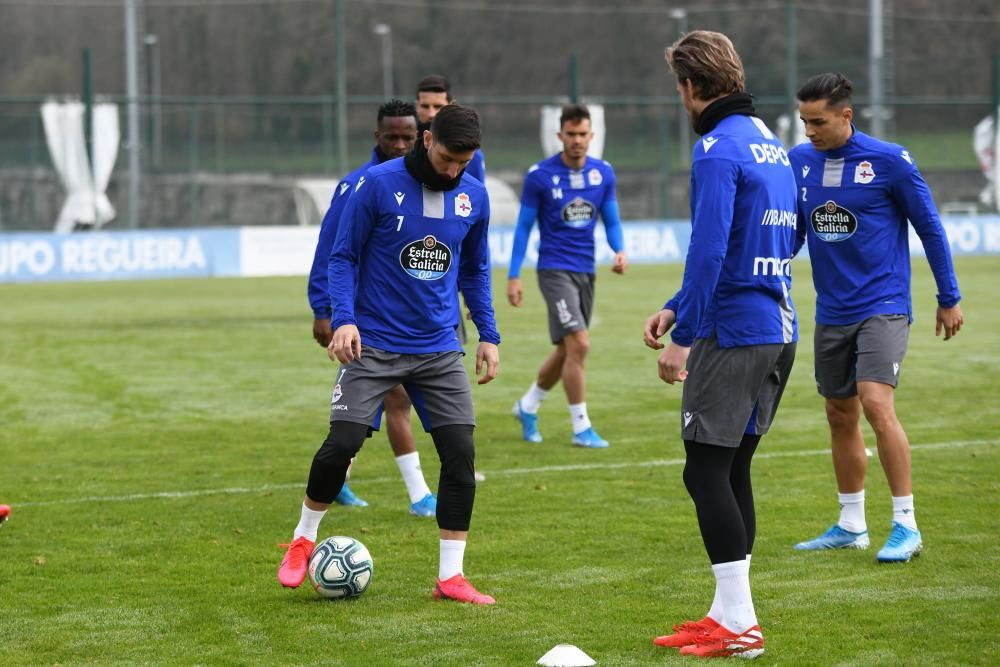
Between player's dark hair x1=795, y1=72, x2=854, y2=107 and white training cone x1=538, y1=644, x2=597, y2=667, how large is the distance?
2.80 m

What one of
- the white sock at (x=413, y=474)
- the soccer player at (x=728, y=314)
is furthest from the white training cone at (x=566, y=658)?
the white sock at (x=413, y=474)

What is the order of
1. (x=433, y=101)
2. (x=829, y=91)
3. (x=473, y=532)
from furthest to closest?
(x=433, y=101), (x=473, y=532), (x=829, y=91)

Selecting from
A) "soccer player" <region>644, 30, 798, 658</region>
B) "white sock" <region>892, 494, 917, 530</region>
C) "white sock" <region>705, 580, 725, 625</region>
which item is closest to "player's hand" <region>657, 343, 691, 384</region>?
"soccer player" <region>644, 30, 798, 658</region>

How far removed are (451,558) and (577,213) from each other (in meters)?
4.83

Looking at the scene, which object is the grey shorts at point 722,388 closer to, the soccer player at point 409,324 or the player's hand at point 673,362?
the player's hand at point 673,362

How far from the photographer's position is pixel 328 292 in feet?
22.5

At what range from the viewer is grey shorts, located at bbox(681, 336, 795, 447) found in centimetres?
514

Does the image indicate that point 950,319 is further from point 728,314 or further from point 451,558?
point 451,558

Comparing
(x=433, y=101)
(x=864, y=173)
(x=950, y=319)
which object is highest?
(x=433, y=101)

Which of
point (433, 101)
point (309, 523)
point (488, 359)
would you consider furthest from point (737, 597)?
point (433, 101)

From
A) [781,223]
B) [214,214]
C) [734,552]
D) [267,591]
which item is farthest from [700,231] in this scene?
[214,214]

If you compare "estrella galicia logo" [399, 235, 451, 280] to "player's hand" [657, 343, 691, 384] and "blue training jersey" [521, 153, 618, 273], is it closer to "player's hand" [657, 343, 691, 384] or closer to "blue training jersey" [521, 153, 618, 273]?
"player's hand" [657, 343, 691, 384]

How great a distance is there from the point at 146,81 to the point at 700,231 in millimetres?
59897

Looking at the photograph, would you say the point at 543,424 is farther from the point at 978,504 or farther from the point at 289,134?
the point at 289,134
